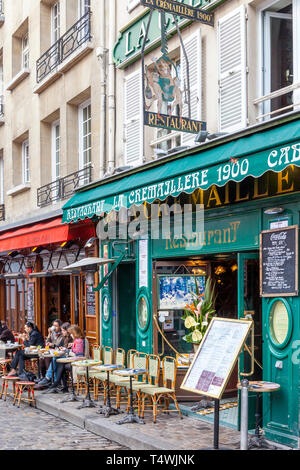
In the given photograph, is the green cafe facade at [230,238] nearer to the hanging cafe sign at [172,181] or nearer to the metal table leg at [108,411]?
the hanging cafe sign at [172,181]

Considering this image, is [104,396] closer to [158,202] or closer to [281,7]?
[158,202]

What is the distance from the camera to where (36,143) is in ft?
48.9

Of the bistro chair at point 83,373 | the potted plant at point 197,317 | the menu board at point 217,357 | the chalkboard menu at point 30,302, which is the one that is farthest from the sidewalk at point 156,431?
the chalkboard menu at point 30,302

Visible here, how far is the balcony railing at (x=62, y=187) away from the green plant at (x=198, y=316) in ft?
12.8

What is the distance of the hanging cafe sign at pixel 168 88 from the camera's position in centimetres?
792

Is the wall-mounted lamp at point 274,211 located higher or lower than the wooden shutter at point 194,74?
lower

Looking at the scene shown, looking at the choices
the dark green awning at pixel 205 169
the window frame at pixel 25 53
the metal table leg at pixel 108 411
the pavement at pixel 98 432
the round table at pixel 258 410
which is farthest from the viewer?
the window frame at pixel 25 53

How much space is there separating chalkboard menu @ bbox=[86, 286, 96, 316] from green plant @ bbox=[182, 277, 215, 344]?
3.44 meters

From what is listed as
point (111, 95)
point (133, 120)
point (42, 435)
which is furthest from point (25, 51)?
point (42, 435)

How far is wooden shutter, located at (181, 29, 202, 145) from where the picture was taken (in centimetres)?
892

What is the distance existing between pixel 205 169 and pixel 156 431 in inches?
132

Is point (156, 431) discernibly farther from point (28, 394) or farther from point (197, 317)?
point (28, 394)

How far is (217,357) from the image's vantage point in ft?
20.5
